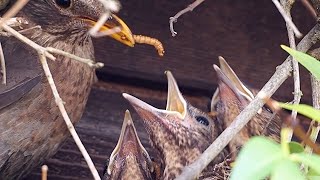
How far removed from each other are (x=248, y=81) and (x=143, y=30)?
417 mm

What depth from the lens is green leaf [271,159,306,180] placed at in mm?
1242

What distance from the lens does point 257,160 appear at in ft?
4.13

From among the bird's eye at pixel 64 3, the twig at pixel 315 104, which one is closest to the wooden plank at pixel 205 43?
the bird's eye at pixel 64 3

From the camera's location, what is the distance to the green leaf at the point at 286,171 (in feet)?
4.08

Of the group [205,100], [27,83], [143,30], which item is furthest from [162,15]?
[27,83]

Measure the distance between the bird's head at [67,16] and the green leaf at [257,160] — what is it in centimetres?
109

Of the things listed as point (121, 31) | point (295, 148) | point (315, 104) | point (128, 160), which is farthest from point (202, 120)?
point (295, 148)

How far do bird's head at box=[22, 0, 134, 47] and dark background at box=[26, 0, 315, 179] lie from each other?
0.25 m

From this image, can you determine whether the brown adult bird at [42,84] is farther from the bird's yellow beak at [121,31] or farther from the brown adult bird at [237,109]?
the brown adult bird at [237,109]

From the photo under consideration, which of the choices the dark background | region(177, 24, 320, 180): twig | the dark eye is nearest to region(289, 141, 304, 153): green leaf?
region(177, 24, 320, 180): twig

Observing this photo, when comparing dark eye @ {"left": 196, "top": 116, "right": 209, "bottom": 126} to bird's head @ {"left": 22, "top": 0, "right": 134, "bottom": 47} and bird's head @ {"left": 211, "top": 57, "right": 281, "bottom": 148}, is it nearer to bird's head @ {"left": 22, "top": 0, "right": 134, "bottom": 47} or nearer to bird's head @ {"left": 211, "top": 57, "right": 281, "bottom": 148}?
bird's head @ {"left": 211, "top": 57, "right": 281, "bottom": 148}

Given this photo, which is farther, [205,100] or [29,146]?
[205,100]

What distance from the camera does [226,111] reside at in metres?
2.51

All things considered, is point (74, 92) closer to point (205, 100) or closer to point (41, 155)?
point (41, 155)
